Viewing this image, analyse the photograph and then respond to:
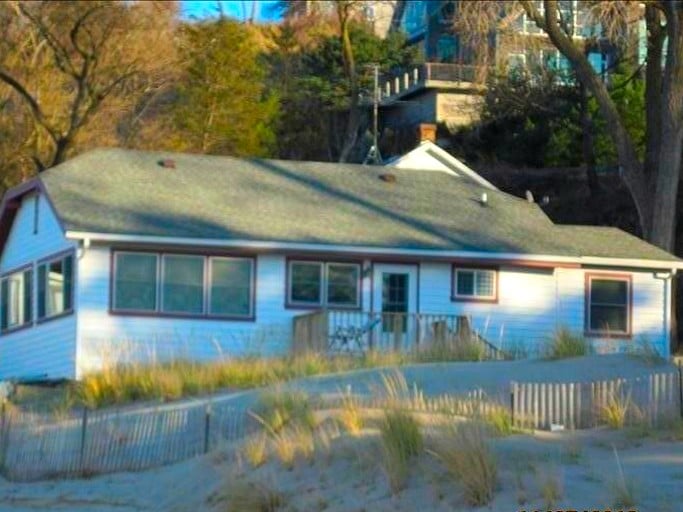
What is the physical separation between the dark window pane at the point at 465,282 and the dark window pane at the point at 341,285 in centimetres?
226

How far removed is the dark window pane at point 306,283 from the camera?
3262cm

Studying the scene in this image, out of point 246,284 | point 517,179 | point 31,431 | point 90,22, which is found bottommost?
point 31,431

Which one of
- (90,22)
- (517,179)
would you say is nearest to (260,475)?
(90,22)

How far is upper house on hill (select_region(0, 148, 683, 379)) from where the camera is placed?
3123cm

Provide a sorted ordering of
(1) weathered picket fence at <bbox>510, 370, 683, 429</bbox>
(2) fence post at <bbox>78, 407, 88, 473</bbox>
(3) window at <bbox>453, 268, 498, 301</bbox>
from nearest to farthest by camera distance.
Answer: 1. (1) weathered picket fence at <bbox>510, 370, 683, 429</bbox>
2. (2) fence post at <bbox>78, 407, 88, 473</bbox>
3. (3) window at <bbox>453, 268, 498, 301</bbox>

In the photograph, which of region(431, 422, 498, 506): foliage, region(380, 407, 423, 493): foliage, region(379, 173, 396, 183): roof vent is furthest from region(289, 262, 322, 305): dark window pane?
region(431, 422, 498, 506): foliage

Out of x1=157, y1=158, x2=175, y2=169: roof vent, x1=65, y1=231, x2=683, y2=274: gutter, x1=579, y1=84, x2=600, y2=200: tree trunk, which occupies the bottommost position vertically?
x1=65, y1=231, x2=683, y2=274: gutter

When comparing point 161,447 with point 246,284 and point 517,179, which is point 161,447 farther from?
point 517,179

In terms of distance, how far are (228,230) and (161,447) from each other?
38.3 feet

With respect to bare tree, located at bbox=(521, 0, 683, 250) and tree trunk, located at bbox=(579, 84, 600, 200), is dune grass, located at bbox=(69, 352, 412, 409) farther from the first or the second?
tree trunk, located at bbox=(579, 84, 600, 200)

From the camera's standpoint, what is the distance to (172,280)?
31656 mm

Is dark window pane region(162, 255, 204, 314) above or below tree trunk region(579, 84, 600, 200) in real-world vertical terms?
below

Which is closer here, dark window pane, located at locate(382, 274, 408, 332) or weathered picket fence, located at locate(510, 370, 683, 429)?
weathered picket fence, located at locate(510, 370, 683, 429)

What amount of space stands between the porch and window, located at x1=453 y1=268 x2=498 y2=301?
1.29 meters
